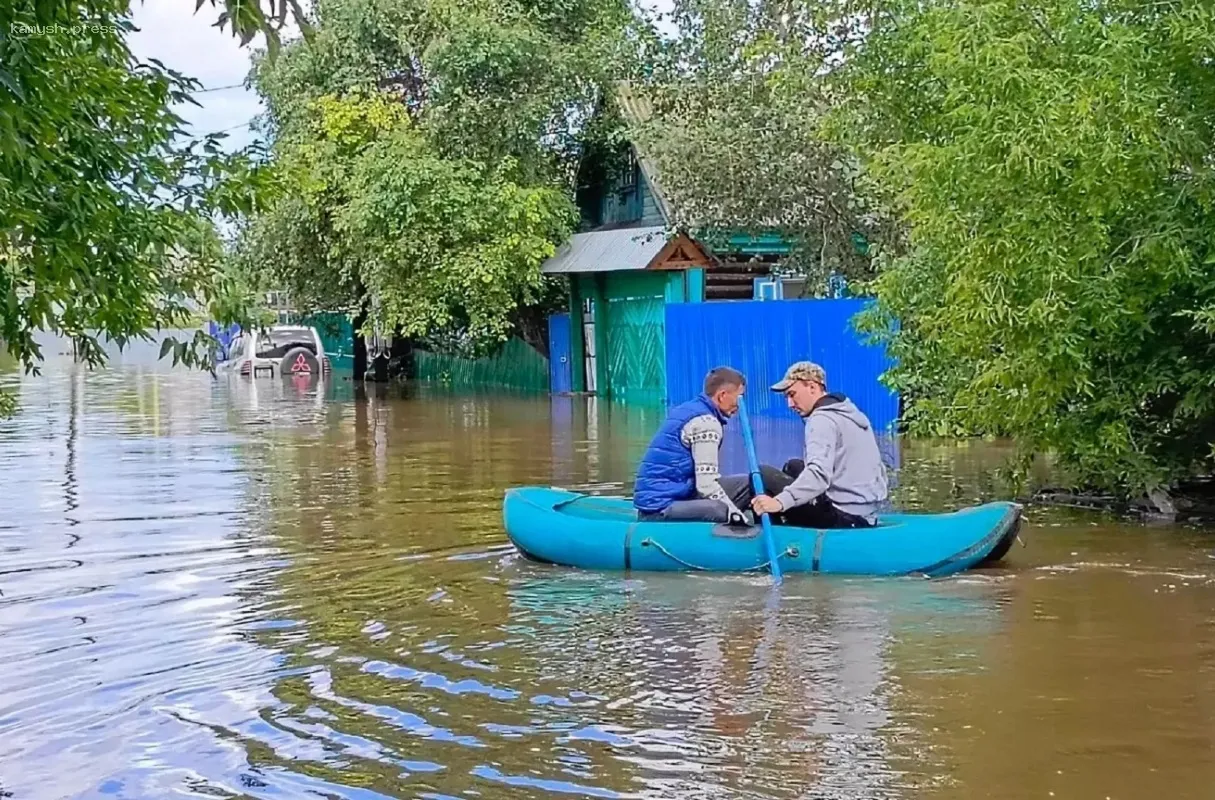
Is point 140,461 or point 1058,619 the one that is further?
point 140,461

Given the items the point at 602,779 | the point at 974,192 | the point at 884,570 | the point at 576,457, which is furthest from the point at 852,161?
the point at 602,779

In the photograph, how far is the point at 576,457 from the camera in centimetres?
1866

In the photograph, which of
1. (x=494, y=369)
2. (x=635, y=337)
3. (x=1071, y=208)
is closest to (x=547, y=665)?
(x=1071, y=208)

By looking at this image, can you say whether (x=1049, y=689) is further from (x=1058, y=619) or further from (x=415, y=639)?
(x=415, y=639)

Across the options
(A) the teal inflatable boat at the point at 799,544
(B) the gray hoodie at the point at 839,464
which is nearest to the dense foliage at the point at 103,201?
(A) the teal inflatable boat at the point at 799,544

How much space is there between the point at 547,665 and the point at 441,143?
22.3 meters

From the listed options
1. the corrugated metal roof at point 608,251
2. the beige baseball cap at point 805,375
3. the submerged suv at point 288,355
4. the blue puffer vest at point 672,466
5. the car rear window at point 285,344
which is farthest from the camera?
the car rear window at point 285,344

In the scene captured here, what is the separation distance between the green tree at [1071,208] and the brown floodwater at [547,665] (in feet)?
3.07

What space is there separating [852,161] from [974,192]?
34.7 ft

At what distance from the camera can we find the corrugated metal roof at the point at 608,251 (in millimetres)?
27422

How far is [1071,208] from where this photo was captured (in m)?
11.5

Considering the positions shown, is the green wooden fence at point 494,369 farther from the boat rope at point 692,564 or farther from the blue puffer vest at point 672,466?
the boat rope at point 692,564

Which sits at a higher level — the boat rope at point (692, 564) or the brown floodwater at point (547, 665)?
the boat rope at point (692, 564)

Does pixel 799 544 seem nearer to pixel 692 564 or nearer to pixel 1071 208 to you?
pixel 692 564
